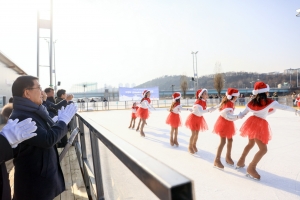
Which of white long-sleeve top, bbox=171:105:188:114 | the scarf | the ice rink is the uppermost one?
the scarf

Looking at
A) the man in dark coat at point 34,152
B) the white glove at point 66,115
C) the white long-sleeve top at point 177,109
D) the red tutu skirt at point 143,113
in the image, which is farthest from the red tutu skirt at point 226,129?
the red tutu skirt at point 143,113

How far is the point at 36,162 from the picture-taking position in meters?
1.61

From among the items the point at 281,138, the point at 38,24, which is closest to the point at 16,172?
the point at 281,138

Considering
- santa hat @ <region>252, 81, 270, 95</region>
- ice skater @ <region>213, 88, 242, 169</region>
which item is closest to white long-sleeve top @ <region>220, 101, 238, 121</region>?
ice skater @ <region>213, 88, 242, 169</region>

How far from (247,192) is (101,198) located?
2.19 metres

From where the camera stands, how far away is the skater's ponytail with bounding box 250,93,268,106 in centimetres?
360

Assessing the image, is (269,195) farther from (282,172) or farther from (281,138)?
(281,138)

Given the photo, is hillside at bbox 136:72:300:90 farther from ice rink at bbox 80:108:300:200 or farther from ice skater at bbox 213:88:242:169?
ice skater at bbox 213:88:242:169

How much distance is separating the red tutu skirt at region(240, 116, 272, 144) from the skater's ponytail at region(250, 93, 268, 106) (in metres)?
0.25

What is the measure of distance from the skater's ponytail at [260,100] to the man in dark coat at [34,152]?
3.20 m

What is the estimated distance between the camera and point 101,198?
165 cm

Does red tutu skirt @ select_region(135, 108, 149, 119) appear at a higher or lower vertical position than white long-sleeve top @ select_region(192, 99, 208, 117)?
lower

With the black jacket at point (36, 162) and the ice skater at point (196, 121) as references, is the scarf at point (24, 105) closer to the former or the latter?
the black jacket at point (36, 162)

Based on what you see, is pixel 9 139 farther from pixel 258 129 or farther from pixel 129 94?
pixel 129 94
